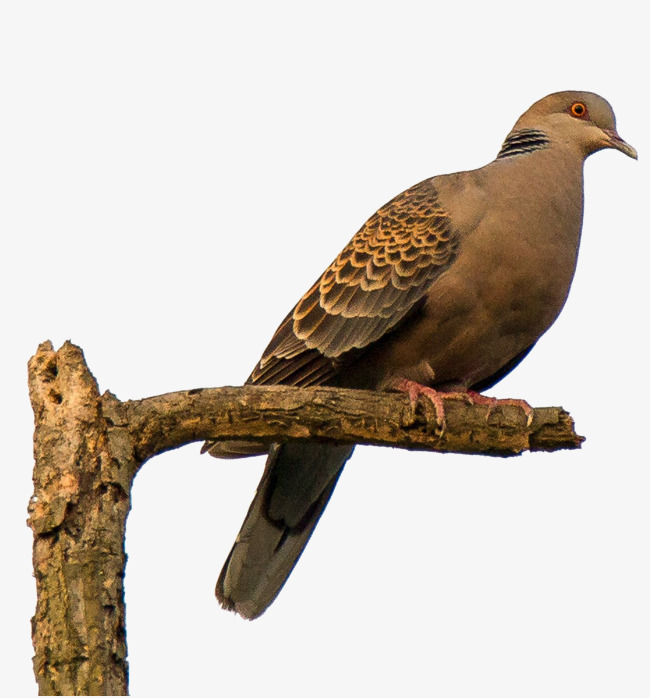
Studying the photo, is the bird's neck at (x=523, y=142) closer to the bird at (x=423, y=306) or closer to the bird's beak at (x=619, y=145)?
the bird at (x=423, y=306)

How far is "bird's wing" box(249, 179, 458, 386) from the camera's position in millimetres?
5145

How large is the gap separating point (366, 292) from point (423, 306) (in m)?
0.33

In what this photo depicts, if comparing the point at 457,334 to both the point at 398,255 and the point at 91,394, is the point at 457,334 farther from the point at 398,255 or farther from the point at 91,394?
the point at 91,394

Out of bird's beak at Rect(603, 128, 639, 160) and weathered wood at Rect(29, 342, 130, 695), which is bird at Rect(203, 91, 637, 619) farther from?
weathered wood at Rect(29, 342, 130, 695)

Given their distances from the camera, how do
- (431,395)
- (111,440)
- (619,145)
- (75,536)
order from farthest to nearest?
(619,145) < (431,395) < (111,440) < (75,536)

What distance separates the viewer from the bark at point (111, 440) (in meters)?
3.61

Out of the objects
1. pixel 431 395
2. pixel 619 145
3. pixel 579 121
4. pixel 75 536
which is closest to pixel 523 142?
pixel 579 121

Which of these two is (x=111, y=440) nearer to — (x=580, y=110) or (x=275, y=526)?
(x=275, y=526)

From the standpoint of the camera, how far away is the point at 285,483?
18.0ft

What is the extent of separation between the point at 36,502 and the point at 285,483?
72.2 inches

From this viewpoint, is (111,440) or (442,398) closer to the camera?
(111,440)

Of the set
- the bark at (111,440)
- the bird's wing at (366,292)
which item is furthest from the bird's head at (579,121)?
the bark at (111,440)

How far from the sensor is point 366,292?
17.4 feet

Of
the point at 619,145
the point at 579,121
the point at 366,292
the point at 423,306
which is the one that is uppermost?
the point at 579,121
